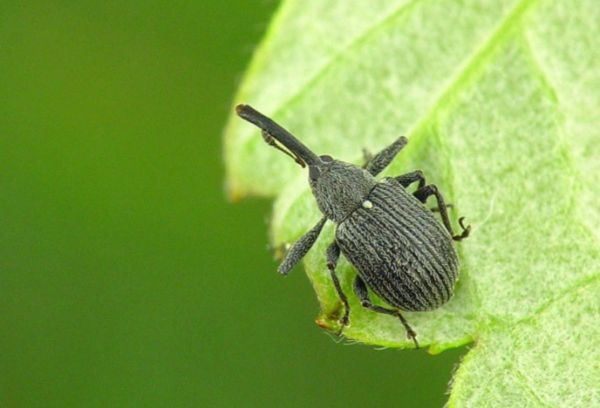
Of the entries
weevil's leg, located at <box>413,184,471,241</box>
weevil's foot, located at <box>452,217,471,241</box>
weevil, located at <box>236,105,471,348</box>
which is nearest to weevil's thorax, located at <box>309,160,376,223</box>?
weevil, located at <box>236,105,471,348</box>

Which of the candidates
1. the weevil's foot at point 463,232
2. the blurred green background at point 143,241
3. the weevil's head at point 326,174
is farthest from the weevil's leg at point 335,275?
the blurred green background at point 143,241

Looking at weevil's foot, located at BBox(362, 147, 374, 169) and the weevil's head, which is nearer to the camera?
the weevil's head

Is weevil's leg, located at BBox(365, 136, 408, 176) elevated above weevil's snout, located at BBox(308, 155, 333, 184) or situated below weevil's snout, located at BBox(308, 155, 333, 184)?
below

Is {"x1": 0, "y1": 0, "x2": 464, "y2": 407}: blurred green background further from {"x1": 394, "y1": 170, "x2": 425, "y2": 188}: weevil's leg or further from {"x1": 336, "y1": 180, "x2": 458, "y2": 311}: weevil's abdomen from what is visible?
{"x1": 394, "y1": 170, "x2": 425, "y2": 188}: weevil's leg

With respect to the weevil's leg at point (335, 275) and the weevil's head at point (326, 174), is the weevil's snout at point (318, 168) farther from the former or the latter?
the weevil's leg at point (335, 275)

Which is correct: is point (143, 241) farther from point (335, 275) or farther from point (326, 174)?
point (335, 275)

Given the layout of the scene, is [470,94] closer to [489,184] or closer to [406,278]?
[489,184]

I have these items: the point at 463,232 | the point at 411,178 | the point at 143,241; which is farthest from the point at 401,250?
the point at 143,241
